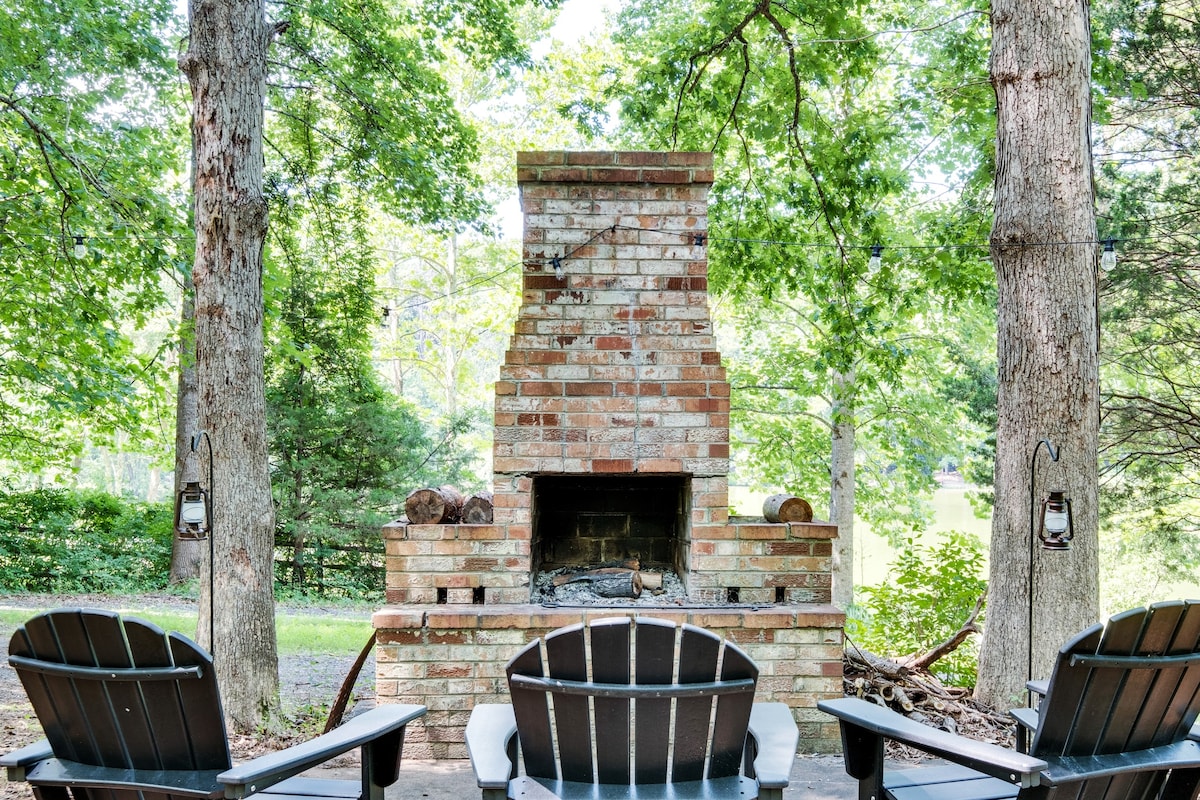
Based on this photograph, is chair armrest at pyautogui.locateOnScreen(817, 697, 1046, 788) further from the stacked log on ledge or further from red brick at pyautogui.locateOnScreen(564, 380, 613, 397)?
the stacked log on ledge

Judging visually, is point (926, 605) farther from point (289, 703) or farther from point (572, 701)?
point (572, 701)

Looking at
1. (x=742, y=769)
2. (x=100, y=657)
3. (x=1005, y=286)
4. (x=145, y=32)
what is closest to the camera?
(x=100, y=657)

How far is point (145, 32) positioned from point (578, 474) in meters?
5.96

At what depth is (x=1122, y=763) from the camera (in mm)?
1974

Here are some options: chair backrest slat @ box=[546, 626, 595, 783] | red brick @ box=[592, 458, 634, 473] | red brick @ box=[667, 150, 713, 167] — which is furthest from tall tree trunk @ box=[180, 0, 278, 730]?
chair backrest slat @ box=[546, 626, 595, 783]

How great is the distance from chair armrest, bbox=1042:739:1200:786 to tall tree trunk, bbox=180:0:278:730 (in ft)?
10.0

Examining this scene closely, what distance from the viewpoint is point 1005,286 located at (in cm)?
391

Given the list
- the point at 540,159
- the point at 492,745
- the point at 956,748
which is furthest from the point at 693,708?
the point at 540,159

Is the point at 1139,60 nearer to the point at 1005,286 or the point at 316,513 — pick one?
the point at 1005,286

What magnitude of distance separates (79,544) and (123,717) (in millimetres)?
9043

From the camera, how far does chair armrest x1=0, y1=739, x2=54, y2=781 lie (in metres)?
1.85

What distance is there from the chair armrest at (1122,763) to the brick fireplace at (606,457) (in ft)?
4.67

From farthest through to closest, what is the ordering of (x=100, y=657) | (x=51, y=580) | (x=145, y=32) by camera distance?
(x=51, y=580)
(x=145, y=32)
(x=100, y=657)

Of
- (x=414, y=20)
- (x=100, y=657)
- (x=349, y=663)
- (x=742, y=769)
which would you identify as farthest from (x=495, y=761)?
(x=414, y=20)
